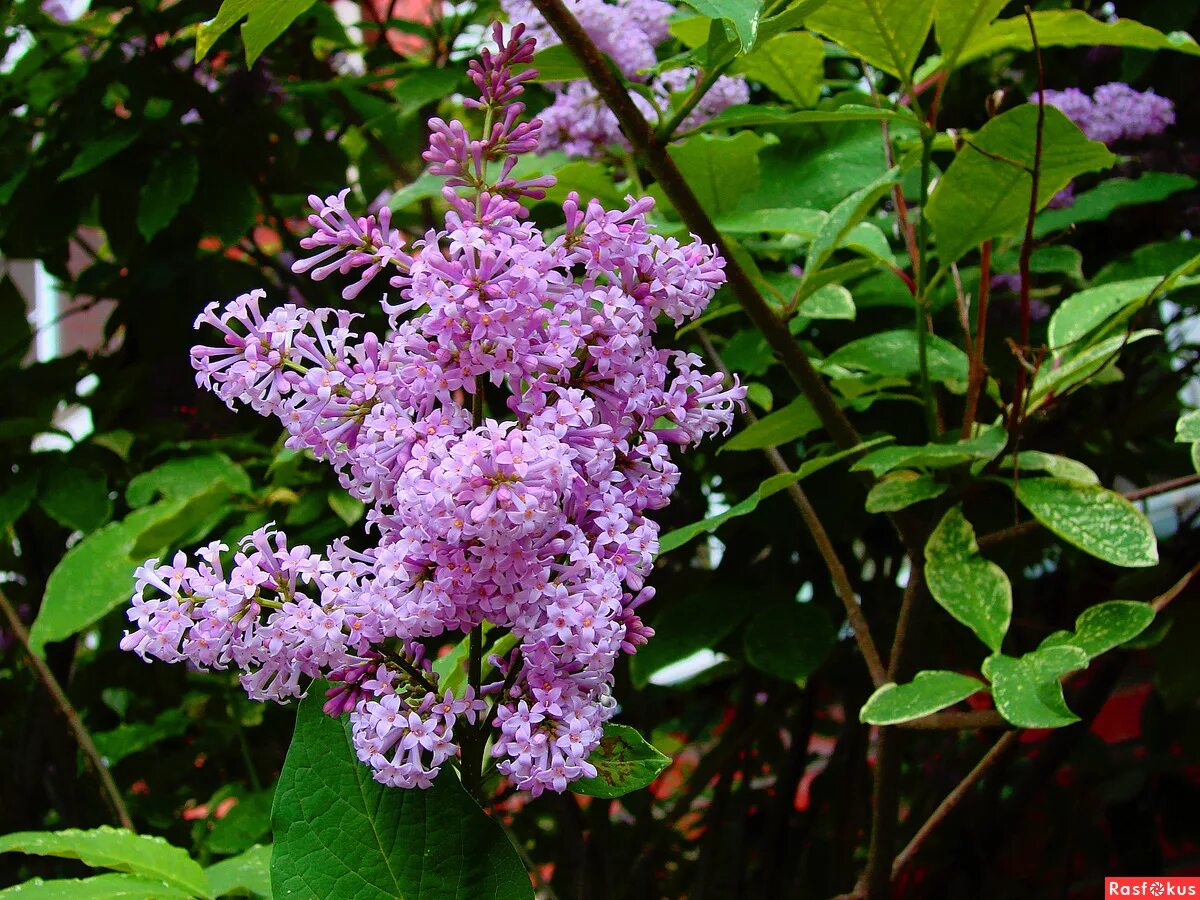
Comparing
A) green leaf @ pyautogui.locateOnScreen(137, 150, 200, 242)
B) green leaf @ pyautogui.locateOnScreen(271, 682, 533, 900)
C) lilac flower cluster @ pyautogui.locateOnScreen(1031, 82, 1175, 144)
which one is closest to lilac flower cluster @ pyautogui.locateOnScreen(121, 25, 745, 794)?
green leaf @ pyautogui.locateOnScreen(271, 682, 533, 900)

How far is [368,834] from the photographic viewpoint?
576 mm

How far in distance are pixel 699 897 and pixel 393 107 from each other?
43.4 inches

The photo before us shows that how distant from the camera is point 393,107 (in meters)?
1.54

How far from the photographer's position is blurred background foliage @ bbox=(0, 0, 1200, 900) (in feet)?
3.80

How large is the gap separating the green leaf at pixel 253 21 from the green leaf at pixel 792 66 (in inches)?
17.2

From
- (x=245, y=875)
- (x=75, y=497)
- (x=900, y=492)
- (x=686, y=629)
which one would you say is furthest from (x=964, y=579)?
(x=75, y=497)

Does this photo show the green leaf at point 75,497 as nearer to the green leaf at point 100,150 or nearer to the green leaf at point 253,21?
the green leaf at point 100,150

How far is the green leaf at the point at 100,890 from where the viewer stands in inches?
27.0

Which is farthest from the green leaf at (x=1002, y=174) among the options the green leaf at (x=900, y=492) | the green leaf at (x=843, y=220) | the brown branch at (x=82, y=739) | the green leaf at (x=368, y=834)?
the brown branch at (x=82, y=739)

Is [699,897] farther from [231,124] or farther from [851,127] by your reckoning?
[231,124]

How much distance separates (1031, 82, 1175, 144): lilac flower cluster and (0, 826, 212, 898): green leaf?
1255 millimetres

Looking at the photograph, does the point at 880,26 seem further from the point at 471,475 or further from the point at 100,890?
the point at 100,890

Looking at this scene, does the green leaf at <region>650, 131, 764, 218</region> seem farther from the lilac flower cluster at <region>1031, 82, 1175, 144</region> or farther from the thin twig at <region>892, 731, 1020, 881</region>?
the lilac flower cluster at <region>1031, 82, 1175, 144</region>

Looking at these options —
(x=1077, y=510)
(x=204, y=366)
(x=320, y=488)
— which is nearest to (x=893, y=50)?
(x=1077, y=510)
